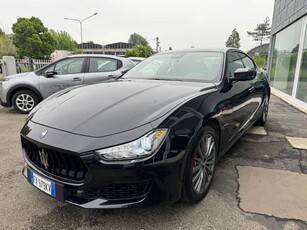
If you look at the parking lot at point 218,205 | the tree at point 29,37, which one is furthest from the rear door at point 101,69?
the tree at point 29,37

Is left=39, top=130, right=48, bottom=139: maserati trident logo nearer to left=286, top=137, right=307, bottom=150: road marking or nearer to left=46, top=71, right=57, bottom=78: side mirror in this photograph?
left=286, top=137, right=307, bottom=150: road marking

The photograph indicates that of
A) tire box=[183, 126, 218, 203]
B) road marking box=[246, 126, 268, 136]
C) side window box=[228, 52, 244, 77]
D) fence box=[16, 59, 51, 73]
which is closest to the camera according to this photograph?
tire box=[183, 126, 218, 203]

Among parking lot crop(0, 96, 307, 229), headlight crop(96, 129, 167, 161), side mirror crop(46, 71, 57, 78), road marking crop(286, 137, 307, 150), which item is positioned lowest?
road marking crop(286, 137, 307, 150)

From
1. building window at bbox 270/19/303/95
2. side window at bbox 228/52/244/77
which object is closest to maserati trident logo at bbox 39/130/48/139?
side window at bbox 228/52/244/77

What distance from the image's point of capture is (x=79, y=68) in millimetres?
6336

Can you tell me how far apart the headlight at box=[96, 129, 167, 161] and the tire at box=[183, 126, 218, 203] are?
385 millimetres

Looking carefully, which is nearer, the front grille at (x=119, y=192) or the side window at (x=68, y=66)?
the front grille at (x=119, y=192)

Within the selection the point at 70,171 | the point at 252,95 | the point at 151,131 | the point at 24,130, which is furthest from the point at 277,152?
the point at 24,130

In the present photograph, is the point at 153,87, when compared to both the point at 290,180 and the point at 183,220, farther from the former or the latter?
the point at 290,180

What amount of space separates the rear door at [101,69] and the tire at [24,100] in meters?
1.36

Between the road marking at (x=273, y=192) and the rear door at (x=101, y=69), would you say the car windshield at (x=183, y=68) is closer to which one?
the road marking at (x=273, y=192)

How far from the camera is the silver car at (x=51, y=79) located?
6082 millimetres

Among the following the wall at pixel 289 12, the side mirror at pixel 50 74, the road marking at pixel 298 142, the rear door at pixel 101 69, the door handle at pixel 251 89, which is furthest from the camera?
the wall at pixel 289 12

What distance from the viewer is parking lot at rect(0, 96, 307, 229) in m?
2.05
